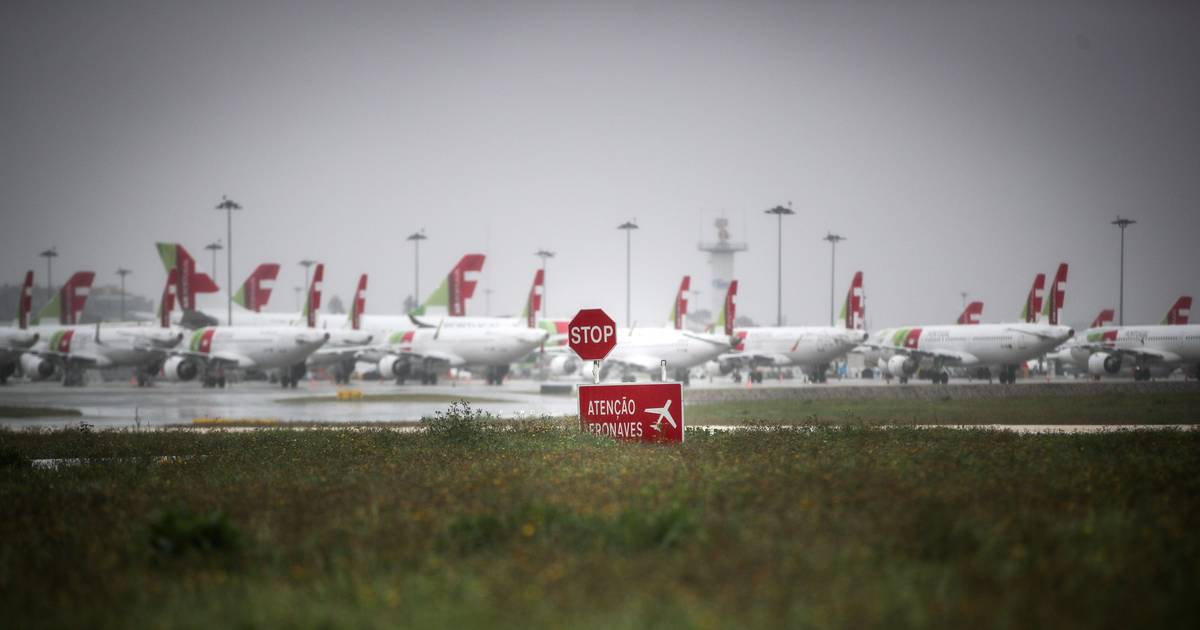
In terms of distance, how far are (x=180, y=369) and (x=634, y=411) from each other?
190ft

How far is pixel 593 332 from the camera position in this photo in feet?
64.4

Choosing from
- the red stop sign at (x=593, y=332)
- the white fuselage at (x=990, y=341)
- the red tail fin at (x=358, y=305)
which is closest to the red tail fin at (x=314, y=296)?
the red tail fin at (x=358, y=305)

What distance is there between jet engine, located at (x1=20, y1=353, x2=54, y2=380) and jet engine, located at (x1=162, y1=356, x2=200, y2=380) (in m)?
13.6

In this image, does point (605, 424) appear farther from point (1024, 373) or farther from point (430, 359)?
point (1024, 373)

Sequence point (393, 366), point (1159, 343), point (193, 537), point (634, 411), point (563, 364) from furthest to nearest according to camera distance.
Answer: point (563, 364)
point (393, 366)
point (1159, 343)
point (634, 411)
point (193, 537)

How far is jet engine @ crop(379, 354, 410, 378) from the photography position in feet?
256

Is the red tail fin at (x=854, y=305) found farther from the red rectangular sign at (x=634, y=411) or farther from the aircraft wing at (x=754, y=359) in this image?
the red rectangular sign at (x=634, y=411)

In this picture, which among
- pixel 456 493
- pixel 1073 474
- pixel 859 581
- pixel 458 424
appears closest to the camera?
pixel 859 581

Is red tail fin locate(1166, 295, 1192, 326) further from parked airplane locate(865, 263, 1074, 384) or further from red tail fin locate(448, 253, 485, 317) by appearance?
red tail fin locate(448, 253, 485, 317)

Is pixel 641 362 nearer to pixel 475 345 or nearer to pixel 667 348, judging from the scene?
pixel 667 348

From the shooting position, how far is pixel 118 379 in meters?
108

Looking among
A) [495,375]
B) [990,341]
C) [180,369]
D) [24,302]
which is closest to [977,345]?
[990,341]

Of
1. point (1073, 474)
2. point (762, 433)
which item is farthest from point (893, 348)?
point (1073, 474)

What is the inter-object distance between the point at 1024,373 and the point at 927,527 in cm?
8885
